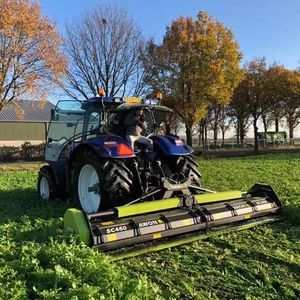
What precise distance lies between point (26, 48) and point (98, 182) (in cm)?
1616

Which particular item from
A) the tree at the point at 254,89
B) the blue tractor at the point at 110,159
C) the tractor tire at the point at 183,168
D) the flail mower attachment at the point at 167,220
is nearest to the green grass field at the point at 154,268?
the flail mower attachment at the point at 167,220

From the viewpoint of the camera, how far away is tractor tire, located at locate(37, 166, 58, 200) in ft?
27.8

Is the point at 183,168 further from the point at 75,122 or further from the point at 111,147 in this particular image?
the point at 75,122

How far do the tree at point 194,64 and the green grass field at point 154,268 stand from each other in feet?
70.7

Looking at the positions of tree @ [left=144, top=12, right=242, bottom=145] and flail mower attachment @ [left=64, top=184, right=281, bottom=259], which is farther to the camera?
tree @ [left=144, top=12, right=242, bottom=145]

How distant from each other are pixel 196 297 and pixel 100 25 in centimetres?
2721

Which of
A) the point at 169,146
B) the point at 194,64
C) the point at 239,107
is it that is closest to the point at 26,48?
the point at 194,64

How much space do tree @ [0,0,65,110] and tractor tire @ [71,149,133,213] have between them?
14319mm

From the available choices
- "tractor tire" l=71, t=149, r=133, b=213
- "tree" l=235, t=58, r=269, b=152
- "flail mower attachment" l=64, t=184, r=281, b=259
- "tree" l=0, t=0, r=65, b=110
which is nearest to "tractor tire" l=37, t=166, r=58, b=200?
"tractor tire" l=71, t=149, r=133, b=213

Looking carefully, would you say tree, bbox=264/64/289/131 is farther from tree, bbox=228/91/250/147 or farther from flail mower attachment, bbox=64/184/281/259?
flail mower attachment, bbox=64/184/281/259

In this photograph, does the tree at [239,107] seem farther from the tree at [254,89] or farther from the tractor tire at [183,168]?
the tractor tire at [183,168]

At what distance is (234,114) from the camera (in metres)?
40.2

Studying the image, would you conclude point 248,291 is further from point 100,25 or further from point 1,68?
point 100,25

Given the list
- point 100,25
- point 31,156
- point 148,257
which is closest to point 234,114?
point 100,25
